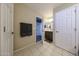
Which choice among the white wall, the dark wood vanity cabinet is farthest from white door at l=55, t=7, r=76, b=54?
the dark wood vanity cabinet

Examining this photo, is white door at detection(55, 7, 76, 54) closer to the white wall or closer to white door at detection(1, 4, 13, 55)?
the white wall

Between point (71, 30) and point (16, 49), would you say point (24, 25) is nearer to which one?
point (16, 49)

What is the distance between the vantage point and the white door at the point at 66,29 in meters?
3.19

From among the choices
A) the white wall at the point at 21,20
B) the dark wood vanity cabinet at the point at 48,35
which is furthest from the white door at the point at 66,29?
the dark wood vanity cabinet at the point at 48,35

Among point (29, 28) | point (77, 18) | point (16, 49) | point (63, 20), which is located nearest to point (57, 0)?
point (77, 18)

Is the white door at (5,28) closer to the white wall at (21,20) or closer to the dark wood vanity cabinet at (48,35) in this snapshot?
the white wall at (21,20)

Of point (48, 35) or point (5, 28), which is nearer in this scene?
point (5, 28)

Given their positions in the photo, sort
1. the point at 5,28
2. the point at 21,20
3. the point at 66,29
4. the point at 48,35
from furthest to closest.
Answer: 1. the point at 48,35
2. the point at 21,20
3. the point at 66,29
4. the point at 5,28

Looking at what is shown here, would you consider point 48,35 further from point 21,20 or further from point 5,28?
point 5,28

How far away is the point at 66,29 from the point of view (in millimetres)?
3527

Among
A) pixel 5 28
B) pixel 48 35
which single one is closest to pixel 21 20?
pixel 5 28

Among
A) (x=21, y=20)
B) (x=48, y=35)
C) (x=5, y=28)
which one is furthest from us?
(x=48, y=35)

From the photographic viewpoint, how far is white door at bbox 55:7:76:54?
10.5ft

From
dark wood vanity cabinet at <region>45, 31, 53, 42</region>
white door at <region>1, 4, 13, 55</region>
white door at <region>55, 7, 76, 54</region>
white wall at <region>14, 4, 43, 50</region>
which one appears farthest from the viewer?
dark wood vanity cabinet at <region>45, 31, 53, 42</region>
